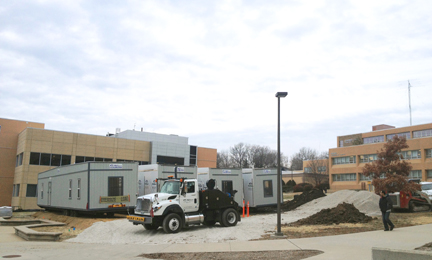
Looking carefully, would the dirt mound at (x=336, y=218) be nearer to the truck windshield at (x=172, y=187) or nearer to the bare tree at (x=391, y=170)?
the truck windshield at (x=172, y=187)

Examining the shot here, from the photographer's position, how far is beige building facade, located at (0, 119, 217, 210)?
40438 millimetres

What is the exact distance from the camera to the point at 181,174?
82.1ft

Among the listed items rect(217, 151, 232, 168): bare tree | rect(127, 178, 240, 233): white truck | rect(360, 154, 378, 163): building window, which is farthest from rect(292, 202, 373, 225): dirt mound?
rect(217, 151, 232, 168): bare tree

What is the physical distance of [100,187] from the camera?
22.4 meters

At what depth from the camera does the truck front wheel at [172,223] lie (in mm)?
15820

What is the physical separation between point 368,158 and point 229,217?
179 feet

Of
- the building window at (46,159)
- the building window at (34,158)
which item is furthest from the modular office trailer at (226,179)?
the building window at (34,158)

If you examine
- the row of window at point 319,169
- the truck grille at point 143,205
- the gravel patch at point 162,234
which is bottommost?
the gravel patch at point 162,234

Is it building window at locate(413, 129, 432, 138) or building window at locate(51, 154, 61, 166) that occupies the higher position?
building window at locate(413, 129, 432, 138)

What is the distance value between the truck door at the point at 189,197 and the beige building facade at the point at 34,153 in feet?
100.0

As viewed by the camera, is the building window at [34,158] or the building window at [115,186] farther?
the building window at [34,158]

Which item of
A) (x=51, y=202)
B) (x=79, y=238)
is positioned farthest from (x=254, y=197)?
(x=51, y=202)

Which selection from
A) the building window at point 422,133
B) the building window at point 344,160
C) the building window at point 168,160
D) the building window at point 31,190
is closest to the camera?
the building window at point 31,190

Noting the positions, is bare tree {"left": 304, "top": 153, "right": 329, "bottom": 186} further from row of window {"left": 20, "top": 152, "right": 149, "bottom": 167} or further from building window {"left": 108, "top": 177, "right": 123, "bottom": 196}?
building window {"left": 108, "top": 177, "right": 123, "bottom": 196}
